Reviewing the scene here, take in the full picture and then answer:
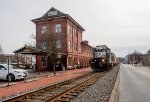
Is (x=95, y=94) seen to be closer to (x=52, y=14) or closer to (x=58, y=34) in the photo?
(x=58, y=34)

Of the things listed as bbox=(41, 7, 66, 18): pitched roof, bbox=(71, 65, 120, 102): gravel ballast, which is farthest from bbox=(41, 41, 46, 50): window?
bbox=(71, 65, 120, 102): gravel ballast

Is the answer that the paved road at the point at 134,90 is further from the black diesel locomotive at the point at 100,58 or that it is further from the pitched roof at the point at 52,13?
the pitched roof at the point at 52,13

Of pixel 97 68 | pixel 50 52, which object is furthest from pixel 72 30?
pixel 50 52

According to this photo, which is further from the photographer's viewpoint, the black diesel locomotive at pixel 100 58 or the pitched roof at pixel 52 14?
the pitched roof at pixel 52 14

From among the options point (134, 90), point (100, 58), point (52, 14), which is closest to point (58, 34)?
point (52, 14)

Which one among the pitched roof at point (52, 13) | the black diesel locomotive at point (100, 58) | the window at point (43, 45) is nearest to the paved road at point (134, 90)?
the black diesel locomotive at point (100, 58)

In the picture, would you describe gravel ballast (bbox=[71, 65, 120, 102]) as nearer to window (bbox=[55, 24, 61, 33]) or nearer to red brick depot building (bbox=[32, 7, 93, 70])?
red brick depot building (bbox=[32, 7, 93, 70])

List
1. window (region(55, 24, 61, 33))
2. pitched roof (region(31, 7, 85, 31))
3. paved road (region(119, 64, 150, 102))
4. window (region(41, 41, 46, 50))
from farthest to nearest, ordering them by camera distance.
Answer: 1. window (region(55, 24, 61, 33))
2. pitched roof (region(31, 7, 85, 31))
3. window (region(41, 41, 46, 50))
4. paved road (region(119, 64, 150, 102))

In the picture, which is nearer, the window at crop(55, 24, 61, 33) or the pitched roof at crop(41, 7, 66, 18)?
the window at crop(55, 24, 61, 33)

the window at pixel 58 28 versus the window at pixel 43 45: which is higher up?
the window at pixel 58 28

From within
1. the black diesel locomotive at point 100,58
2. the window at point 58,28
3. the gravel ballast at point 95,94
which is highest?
the window at point 58,28

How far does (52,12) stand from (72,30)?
6.25 meters

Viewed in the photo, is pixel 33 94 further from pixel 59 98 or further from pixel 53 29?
pixel 53 29

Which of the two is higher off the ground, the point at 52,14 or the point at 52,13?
the point at 52,13
